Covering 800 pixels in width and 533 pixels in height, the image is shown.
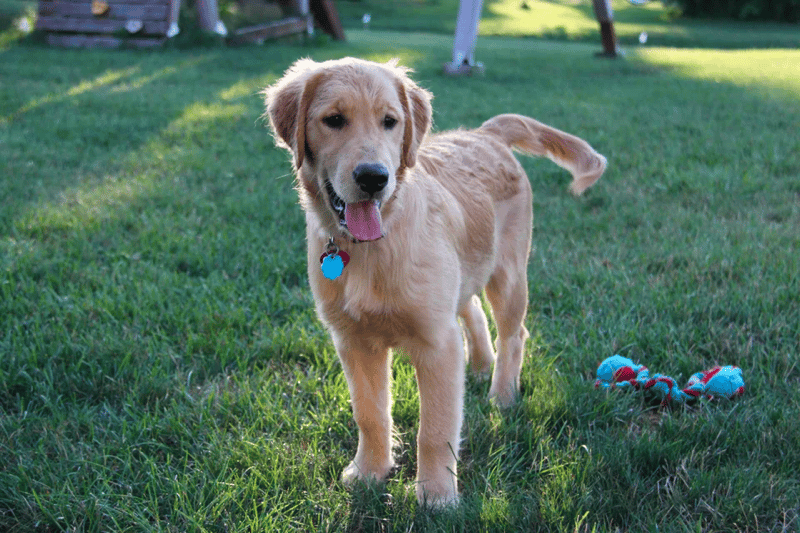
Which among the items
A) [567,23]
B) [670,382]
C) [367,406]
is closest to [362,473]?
[367,406]

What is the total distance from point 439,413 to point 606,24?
14.9 meters

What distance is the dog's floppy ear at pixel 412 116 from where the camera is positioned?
251 centimetres

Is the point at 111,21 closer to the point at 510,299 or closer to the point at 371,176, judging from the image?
the point at 510,299

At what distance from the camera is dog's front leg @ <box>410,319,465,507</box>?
235cm

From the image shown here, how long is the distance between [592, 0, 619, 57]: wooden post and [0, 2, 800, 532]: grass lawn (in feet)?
29.6

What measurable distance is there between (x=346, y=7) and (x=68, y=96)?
81.2ft

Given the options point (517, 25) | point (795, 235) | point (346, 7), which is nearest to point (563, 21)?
point (517, 25)

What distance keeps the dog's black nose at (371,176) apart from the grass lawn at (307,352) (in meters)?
0.99

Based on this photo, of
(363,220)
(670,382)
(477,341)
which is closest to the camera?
(363,220)

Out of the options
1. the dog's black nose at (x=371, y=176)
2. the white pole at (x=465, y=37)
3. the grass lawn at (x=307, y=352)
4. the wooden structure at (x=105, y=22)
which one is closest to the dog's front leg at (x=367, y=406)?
the grass lawn at (x=307, y=352)

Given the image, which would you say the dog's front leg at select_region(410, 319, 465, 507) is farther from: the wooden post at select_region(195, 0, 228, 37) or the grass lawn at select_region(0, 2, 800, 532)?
the wooden post at select_region(195, 0, 228, 37)

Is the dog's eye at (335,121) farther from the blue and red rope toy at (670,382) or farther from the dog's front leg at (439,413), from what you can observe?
the blue and red rope toy at (670,382)

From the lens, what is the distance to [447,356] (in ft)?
7.81

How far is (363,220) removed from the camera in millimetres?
2258
